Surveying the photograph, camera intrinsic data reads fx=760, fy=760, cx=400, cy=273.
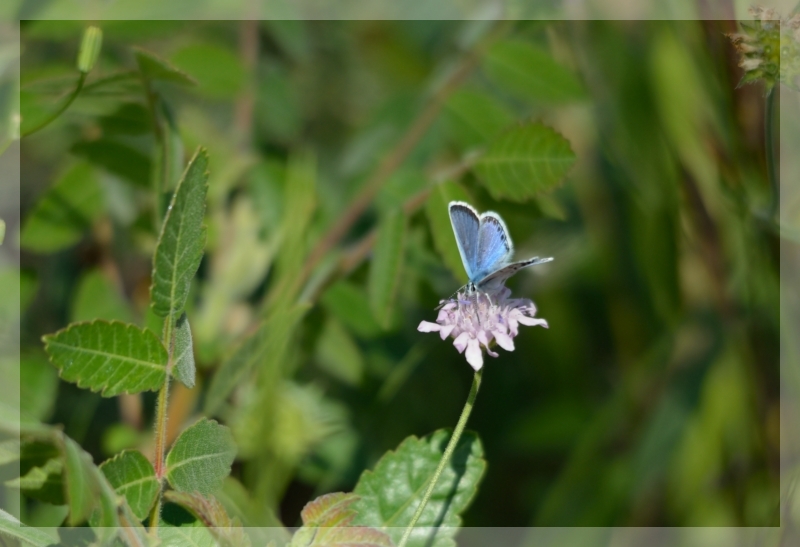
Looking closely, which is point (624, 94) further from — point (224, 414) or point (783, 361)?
point (224, 414)

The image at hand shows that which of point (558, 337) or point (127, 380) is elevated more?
point (127, 380)

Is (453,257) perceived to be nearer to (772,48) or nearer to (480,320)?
(480,320)

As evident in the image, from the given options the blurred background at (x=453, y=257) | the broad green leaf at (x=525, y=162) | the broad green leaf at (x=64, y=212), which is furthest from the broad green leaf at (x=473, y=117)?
the broad green leaf at (x=64, y=212)

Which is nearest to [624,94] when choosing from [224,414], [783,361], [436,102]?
[436,102]

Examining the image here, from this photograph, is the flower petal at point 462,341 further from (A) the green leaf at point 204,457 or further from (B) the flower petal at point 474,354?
(A) the green leaf at point 204,457

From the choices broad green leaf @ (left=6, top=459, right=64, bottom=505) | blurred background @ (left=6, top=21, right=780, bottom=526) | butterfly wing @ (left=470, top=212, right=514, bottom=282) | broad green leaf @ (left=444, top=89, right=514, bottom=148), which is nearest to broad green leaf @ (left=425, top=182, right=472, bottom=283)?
blurred background @ (left=6, top=21, right=780, bottom=526)

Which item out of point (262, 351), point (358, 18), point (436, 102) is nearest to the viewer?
point (262, 351)
